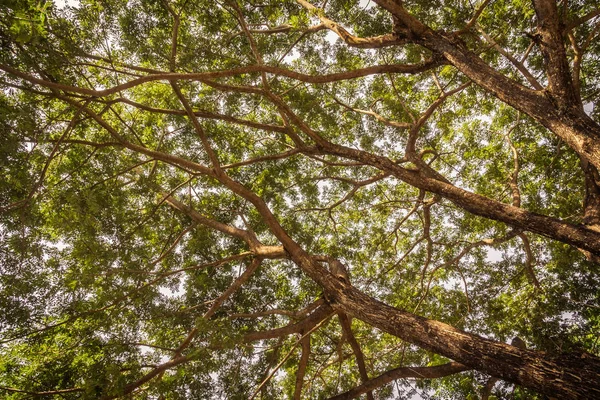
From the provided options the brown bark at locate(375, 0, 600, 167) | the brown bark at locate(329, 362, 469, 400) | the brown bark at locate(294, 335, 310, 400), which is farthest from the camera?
the brown bark at locate(294, 335, 310, 400)

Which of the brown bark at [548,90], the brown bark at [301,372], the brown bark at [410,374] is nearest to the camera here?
the brown bark at [548,90]

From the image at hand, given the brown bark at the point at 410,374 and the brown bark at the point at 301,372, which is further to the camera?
the brown bark at the point at 301,372

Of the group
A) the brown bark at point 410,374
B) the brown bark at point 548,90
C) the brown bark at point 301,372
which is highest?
the brown bark at point 548,90

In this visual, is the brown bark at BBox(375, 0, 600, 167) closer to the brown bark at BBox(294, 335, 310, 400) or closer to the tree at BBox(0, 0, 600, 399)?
the tree at BBox(0, 0, 600, 399)

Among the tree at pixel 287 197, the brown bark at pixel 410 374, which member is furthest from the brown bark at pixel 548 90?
the brown bark at pixel 410 374

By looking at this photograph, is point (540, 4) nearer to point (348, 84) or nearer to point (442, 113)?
point (442, 113)

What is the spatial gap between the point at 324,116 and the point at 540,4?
398cm

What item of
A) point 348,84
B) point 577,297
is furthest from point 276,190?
point 577,297

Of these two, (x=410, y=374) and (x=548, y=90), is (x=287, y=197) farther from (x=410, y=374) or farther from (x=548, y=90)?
(x=548, y=90)

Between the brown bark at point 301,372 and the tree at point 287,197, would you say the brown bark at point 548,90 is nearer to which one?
the tree at point 287,197

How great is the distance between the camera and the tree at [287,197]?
3.49 meters

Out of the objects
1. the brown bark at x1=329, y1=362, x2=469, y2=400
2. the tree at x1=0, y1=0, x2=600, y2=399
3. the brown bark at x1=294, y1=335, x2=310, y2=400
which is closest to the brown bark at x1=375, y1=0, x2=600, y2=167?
the tree at x1=0, y1=0, x2=600, y2=399

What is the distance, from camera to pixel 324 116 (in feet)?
22.7

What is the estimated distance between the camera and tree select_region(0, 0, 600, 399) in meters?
3.49
